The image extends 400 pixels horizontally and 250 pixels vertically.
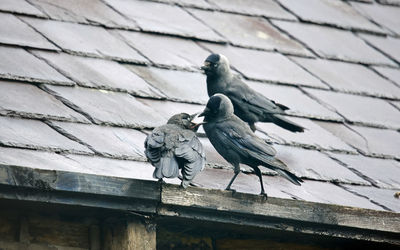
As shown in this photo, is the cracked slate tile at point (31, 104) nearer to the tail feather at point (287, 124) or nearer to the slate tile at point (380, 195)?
the tail feather at point (287, 124)

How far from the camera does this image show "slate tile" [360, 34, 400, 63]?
8.12 meters

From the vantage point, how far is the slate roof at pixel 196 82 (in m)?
5.54

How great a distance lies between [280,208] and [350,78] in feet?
8.20

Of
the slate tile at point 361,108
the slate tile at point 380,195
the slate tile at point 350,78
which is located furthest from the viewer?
the slate tile at point 350,78

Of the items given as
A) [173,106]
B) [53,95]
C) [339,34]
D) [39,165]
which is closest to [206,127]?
[173,106]

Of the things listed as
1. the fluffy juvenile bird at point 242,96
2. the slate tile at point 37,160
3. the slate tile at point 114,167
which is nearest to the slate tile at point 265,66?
the fluffy juvenile bird at point 242,96

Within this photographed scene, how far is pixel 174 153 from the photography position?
5227mm

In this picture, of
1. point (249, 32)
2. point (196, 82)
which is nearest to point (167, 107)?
point (196, 82)

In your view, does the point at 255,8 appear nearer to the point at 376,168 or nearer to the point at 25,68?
the point at 376,168

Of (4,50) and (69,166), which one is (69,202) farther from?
(4,50)

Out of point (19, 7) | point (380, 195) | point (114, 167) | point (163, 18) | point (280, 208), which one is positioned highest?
point (19, 7)

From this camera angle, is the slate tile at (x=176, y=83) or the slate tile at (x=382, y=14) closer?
the slate tile at (x=176, y=83)

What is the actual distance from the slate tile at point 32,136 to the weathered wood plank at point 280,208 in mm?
632

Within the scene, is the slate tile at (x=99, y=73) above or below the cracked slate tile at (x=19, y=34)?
below
